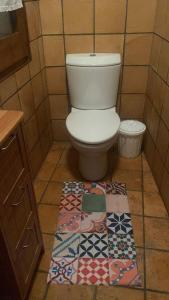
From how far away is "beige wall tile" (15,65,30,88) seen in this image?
1.40 m

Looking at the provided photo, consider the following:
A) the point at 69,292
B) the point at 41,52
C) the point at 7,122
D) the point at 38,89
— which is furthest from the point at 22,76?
the point at 69,292

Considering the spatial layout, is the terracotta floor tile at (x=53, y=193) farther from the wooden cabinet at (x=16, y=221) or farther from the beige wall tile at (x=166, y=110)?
the beige wall tile at (x=166, y=110)

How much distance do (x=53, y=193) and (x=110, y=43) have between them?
1118 millimetres

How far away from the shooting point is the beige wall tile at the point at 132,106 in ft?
6.26

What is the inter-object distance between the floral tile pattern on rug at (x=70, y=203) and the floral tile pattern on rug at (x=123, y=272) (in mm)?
411

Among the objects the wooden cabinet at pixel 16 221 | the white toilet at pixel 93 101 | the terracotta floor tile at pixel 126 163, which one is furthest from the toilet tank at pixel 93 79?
the wooden cabinet at pixel 16 221

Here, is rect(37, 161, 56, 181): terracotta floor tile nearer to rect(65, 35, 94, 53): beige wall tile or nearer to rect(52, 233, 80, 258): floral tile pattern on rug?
rect(52, 233, 80, 258): floral tile pattern on rug

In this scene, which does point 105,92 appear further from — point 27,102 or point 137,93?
point 27,102

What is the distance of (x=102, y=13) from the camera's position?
1599mm

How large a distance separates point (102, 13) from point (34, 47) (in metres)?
0.50

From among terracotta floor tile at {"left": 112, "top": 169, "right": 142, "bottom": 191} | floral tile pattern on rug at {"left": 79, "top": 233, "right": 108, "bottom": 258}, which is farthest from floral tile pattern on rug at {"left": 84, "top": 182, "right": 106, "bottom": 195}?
floral tile pattern on rug at {"left": 79, "top": 233, "right": 108, "bottom": 258}

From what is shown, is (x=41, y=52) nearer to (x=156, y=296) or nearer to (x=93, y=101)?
(x=93, y=101)

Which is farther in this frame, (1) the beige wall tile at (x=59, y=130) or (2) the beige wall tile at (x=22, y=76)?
(1) the beige wall tile at (x=59, y=130)

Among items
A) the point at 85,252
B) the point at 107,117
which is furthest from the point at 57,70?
the point at 85,252
